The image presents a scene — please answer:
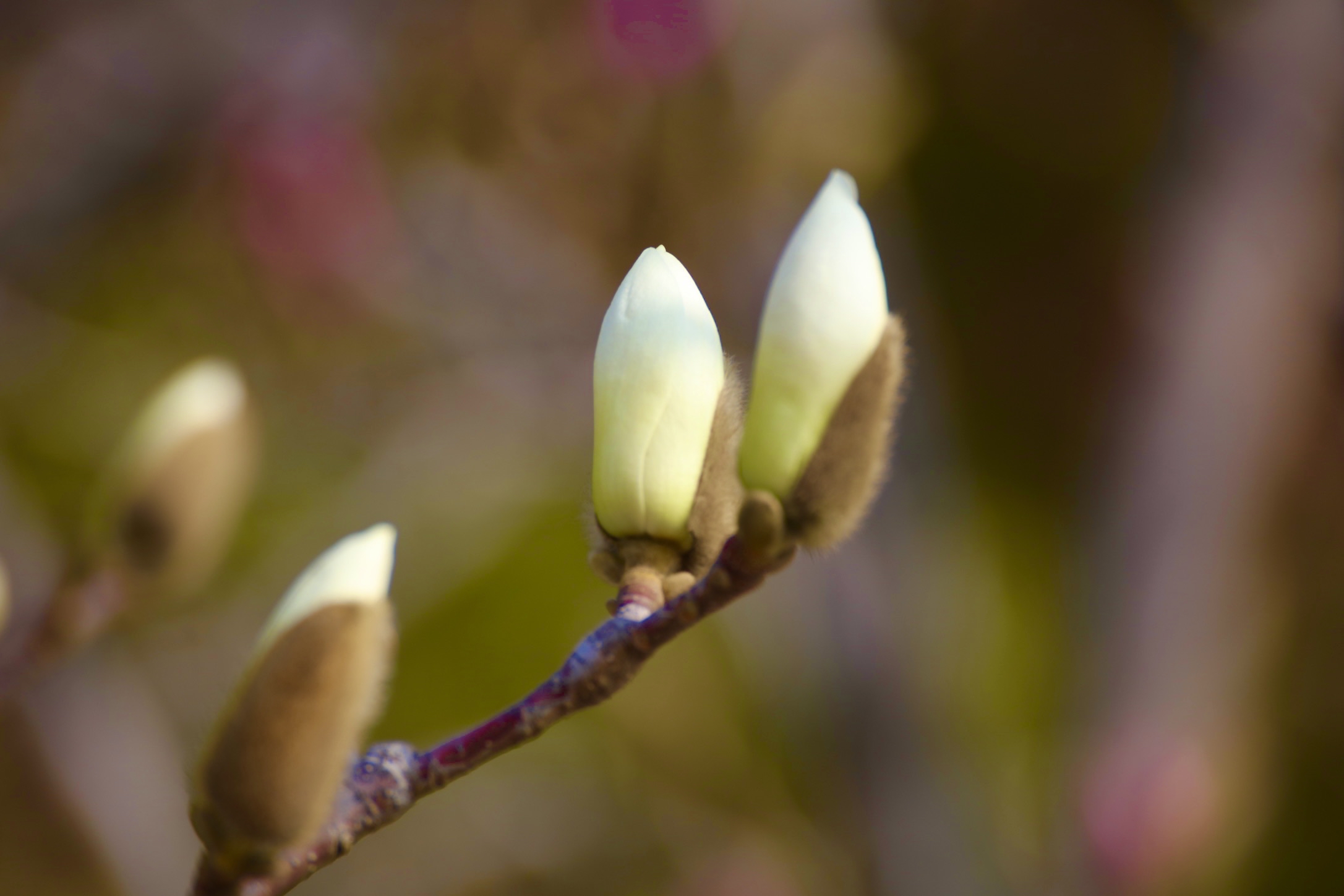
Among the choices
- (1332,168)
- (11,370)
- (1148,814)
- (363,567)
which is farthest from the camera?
(1332,168)

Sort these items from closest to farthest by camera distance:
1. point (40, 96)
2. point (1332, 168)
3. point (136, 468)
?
1. point (136, 468)
2. point (40, 96)
3. point (1332, 168)

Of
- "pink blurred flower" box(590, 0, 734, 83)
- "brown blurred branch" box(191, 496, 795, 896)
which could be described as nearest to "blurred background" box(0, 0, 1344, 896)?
"pink blurred flower" box(590, 0, 734, 83)

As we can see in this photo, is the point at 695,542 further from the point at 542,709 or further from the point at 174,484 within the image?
the point at 174,484

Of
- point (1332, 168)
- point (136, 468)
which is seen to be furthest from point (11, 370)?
point (1332, 168)

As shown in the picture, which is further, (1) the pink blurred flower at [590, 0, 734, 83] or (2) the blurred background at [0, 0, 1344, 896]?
(1) the pink blurred flower at [590, 0, 734, 83]

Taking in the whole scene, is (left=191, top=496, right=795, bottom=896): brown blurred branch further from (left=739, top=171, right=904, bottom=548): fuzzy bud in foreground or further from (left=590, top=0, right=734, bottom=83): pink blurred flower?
(left=590, top=0, right=734, bottom=83): pink blurred flower

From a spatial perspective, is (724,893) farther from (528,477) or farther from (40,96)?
(40,96)

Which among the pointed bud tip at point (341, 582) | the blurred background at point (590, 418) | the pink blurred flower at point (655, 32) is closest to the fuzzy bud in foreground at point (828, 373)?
the pointed bud tip at point (341, 582)
